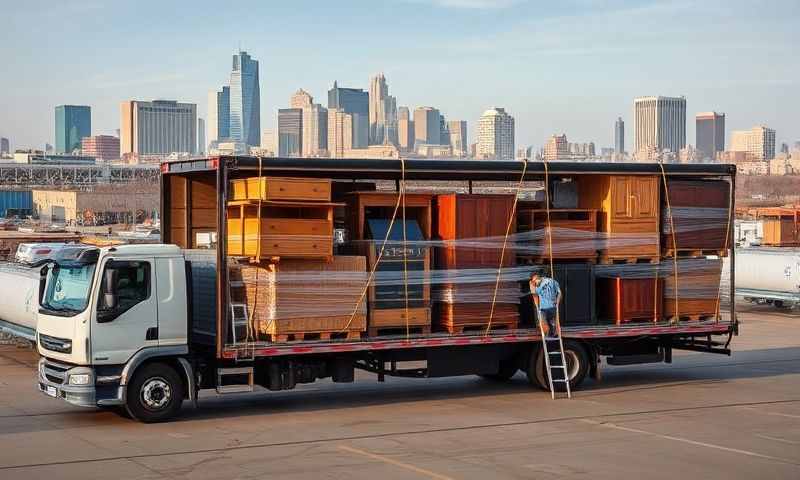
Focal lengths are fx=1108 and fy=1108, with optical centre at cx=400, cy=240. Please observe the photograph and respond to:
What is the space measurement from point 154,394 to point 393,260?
408cm

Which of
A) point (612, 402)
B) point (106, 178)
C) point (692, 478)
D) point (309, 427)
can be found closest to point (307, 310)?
point (309, 427)

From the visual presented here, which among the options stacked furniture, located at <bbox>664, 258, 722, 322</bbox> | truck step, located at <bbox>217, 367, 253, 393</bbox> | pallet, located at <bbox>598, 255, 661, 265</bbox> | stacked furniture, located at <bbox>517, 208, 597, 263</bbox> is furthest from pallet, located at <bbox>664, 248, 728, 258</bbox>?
truck step, located at <bbox>217, 367, 253, 393</bbox>

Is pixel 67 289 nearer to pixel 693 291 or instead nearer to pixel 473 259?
pixel 473 259

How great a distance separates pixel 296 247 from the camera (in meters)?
15.9

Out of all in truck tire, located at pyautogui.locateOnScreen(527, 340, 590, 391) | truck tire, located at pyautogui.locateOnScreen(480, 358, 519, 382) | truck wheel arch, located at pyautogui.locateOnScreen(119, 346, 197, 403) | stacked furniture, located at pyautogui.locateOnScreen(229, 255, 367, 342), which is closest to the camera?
truck wheel arch, located at pyautogui.locateOnScreen(119, 346, 197, 403)

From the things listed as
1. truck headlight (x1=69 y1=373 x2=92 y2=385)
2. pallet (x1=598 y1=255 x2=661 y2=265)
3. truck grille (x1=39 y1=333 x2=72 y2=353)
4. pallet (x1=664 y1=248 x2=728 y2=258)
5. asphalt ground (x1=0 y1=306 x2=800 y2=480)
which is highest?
pallet (x1=664 y1=248 x2=728 y2=258)

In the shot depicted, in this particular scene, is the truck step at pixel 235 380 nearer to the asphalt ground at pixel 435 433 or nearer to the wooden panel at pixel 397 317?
the asphalt ground at pixel 435 433

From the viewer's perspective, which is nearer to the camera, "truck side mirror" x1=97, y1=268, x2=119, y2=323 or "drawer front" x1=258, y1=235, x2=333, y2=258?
"truck side mirror" x1=97, y1=268, x2=119, y2=323

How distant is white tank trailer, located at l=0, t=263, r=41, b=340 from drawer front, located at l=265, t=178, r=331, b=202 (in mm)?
10312

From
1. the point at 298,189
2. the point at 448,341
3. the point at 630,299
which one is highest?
the point at 298,189

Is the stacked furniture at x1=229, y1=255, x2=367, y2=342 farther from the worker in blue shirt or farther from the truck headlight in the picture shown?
the worker in blue shirt

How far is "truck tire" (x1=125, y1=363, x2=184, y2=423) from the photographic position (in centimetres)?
1515

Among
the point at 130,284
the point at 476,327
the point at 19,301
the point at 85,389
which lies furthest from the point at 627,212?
the point at 19,301

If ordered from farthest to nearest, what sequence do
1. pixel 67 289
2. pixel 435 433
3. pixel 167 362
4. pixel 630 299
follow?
pixel 630 299
pixel 67 289
pixel 167 362
pixel 435 433
